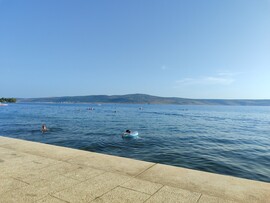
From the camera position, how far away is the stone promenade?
399cm

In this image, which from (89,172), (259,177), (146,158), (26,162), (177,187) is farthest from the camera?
(146,158)

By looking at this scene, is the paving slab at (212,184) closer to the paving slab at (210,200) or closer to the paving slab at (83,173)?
the paving slab at (210,200)

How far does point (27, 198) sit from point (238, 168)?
13.8 m

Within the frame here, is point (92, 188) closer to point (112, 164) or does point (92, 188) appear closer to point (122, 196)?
point (122, 196)

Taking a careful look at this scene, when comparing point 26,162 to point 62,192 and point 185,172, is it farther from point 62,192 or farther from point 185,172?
point 185,172

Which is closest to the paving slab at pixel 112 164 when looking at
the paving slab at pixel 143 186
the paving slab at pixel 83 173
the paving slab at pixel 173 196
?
the paving slab at pixel 83 173

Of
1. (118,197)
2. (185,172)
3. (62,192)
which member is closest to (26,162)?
(62,192)

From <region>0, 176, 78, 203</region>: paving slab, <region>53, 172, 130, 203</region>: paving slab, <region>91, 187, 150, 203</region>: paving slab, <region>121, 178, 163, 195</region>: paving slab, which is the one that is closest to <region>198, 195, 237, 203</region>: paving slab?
<region>121, 178, 163, 195</region>: paving slab

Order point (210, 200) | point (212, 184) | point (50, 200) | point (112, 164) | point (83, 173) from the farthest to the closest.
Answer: point (112, 164) → point (83, 173) → point (212, 184) → point (210, 200) → point (50, 200)

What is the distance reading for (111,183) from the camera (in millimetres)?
4672

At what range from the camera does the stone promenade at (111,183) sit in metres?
3.99

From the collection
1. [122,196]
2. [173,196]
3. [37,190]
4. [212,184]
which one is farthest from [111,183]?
[212,184]

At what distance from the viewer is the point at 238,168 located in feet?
44.0

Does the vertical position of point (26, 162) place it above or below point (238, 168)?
above
